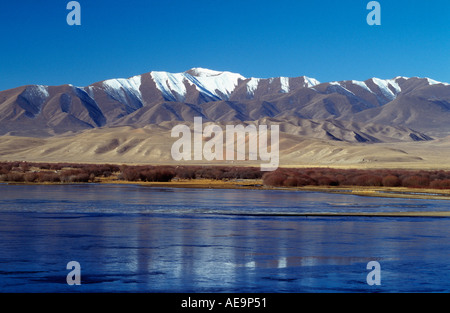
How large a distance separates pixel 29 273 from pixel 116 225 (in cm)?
1031

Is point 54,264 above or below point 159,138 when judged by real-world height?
below

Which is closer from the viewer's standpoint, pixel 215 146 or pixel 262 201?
pixel 262 201

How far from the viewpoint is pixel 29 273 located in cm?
1758

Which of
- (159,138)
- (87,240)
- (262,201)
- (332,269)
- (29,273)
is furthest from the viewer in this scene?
(159,138)

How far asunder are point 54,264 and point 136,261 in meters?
2.16

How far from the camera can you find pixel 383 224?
2961cm

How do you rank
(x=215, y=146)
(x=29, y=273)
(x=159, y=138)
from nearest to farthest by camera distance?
(x=29, y=273)
(x=215, y=146)
(x=159, y=138)

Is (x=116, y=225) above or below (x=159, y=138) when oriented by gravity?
below
